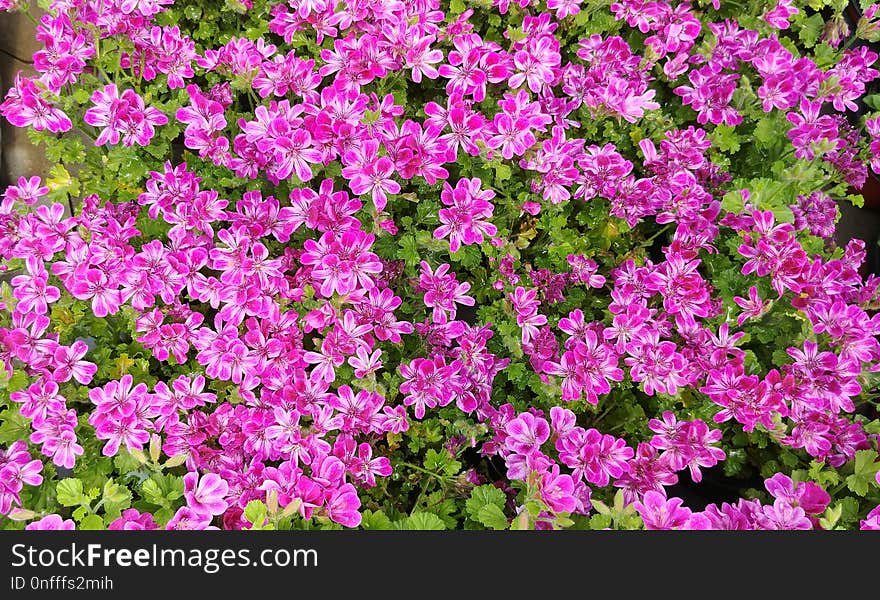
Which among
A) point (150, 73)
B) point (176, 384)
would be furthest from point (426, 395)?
point (150, 73)

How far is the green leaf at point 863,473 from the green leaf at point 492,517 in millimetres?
1051

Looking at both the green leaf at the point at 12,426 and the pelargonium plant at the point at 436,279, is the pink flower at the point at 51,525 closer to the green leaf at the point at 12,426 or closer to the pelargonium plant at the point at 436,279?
the pelargonium plant at the point at 436,279

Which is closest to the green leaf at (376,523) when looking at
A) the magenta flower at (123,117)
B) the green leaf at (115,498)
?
the green leaf at (115,498)

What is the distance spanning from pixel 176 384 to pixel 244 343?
0.25 metres

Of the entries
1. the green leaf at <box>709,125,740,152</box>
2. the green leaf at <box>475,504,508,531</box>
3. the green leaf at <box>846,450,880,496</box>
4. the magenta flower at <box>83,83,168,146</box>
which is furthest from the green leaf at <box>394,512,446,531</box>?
the green leaf at <box>709,125,740,152</box>

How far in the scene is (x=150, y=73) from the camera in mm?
2275

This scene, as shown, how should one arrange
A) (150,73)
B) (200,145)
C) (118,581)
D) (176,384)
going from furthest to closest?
1. (150,73)
2. (200,145)
3. (176,384)
4. (118,581)

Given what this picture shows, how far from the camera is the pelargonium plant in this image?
1893 mm

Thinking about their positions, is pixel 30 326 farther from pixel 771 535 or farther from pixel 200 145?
pixel 771 535

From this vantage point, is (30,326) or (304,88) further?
(304,88)

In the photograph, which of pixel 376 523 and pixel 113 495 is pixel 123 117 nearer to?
pixel 113 495

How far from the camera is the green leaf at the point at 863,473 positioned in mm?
1806

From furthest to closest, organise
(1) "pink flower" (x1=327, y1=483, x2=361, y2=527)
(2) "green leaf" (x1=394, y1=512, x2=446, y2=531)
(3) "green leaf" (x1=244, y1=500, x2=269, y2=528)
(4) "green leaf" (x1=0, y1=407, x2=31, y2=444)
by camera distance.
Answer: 1. (4) "green leaf" (x1=0, y1=407, x2=31, y2=444)
2. (2) "green leaf" (x1=394, y1=512, x2=446, y2=531)
3. (1) "pink flower" (x1=327, y1=483, x2=361, y2=527)
4. (3) "green leaf" (x1=244, y1=500, x2=269, y2=528)

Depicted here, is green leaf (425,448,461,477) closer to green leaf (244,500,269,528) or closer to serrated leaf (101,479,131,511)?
green leaf (244,500,269,528)
